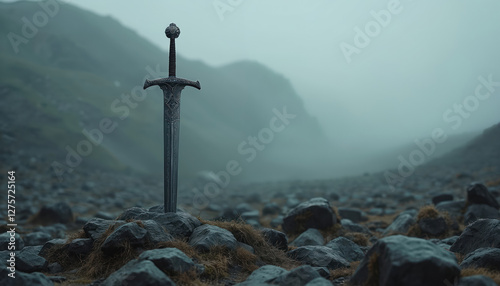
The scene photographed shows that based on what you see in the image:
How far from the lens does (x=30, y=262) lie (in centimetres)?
673

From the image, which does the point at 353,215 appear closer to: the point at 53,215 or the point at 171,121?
the point at 171,121

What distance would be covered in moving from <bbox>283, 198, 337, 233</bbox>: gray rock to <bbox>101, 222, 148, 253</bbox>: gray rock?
21.3ft

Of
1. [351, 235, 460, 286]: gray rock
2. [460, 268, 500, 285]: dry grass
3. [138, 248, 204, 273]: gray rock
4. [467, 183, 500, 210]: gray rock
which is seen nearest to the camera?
[351, 235, 460, 286]: gray rock

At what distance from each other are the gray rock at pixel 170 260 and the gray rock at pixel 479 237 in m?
5.42

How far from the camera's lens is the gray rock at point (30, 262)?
662 centimetres

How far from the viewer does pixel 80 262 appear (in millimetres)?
7020

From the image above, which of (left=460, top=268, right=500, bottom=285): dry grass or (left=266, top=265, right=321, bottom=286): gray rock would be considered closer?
(left=460, top=268, right=500, bottom=285): dry grass

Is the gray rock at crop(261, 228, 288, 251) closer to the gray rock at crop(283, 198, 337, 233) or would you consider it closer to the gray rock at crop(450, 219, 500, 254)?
the gray rock at crop(283, 198, 337, 233)

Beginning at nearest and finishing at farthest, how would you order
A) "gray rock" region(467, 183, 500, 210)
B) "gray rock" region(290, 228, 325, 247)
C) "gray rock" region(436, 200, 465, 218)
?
"gray rock" region(290, 228, 325, 247)
"gray rock" region(467, 183, 500, 210)
"gray rock" region(436, 200, 465, 218)

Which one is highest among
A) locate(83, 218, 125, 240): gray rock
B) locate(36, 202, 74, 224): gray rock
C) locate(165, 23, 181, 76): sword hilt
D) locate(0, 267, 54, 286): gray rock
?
locate(165, 23, 181, 76): sword hilt

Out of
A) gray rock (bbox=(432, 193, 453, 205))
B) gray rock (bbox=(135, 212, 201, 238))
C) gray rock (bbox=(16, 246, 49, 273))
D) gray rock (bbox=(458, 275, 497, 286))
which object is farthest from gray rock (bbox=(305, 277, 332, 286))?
gray rock (bbox=(432, 193, 453, 205))

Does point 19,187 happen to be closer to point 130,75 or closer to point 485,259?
point 485,259

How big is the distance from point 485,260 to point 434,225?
5587 mm

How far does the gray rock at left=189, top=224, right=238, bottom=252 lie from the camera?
707 centimetres
